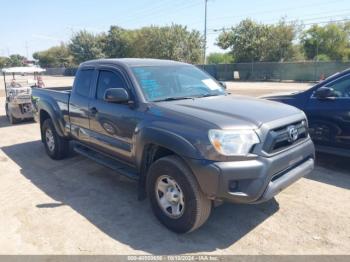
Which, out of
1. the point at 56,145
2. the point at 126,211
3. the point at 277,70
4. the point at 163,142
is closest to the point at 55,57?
the point at 277,70

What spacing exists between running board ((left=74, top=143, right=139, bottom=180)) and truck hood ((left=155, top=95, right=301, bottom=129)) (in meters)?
1.00

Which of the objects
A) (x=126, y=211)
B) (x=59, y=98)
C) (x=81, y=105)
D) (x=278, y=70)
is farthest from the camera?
(x=278, y=70)

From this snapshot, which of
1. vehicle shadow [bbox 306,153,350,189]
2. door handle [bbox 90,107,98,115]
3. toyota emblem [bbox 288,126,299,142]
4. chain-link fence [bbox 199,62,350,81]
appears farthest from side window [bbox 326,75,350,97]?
chain-link fence [bbox 199,62,350,81]

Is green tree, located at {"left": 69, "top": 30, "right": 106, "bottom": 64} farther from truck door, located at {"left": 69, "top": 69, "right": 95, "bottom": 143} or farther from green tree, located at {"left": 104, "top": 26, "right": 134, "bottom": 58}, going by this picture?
truck door, located at {"left": 69, "top": 69, "right": 95, "bottom": 143}

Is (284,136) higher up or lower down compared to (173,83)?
lower down

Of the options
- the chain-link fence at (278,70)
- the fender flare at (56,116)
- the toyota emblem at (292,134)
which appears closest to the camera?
the toyota emblem at (292,134)

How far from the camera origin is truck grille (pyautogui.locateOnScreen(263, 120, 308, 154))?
3.27m

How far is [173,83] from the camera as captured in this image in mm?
4398

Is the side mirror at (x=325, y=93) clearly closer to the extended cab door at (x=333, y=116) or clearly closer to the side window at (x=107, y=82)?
the extended cab door at (x=333, y=116)

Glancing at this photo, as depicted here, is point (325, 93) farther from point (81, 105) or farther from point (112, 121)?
point (81, 105)

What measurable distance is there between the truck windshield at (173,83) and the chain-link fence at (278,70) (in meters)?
29.3

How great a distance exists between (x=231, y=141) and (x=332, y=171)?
3034mm

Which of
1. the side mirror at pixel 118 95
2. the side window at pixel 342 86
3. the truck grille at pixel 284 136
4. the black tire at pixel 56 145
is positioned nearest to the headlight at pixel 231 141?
the truck grille at pixel 284 136

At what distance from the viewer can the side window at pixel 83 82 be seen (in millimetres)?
5105
